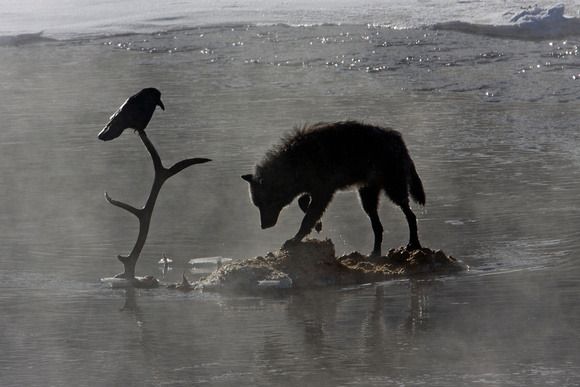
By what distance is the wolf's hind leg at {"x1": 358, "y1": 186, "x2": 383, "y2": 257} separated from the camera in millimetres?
12469

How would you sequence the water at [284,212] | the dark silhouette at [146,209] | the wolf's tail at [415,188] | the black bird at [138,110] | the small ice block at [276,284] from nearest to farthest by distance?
the water at [284,212] < the small ice block at [276,284] < the black bird at [138,110] < the dark silhouette at [146,209] < the wolf's tail at [415,188]

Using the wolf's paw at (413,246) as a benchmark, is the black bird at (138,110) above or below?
above

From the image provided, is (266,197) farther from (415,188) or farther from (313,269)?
(415,188)

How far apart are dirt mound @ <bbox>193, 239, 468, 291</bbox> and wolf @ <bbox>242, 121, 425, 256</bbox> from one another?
0.53m

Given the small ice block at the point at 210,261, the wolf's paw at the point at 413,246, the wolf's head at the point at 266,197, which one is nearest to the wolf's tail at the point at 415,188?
the wolf's paw at the point at 413,246

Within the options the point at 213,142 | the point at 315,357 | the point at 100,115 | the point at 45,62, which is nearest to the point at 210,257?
the point at 315,357

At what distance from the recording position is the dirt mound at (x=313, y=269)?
11125mm

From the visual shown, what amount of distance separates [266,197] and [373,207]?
102cm

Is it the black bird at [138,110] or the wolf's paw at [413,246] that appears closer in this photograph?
the black bird at [138,110]

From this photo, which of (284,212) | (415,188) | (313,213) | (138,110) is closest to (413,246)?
(415,188)

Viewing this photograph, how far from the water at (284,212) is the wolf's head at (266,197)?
20.9 inches

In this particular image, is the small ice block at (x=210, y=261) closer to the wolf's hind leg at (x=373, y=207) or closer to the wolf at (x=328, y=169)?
the wolf at (x=328, y=169)

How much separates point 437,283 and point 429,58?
13799 millimetres

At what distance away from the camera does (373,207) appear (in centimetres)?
1266
